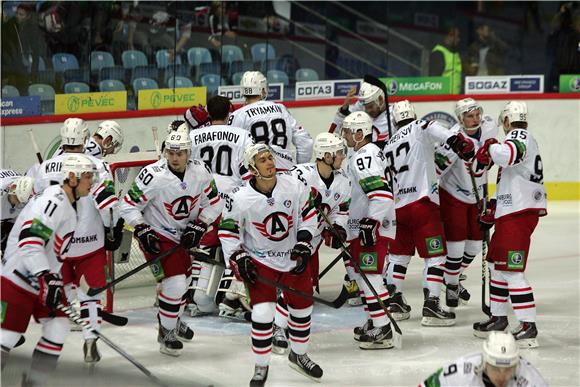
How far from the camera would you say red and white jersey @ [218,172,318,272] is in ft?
19.6

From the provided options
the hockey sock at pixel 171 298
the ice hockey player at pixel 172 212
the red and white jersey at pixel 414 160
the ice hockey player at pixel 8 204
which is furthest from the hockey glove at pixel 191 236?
the red and white jersey at pixel 414 160

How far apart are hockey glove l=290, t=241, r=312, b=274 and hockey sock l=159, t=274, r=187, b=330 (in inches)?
33.3

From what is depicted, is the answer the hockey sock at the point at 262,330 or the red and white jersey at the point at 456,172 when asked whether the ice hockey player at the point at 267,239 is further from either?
the red and white jersey at the point at 456,172

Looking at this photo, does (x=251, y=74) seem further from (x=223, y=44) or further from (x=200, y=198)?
(x=223, y=44)

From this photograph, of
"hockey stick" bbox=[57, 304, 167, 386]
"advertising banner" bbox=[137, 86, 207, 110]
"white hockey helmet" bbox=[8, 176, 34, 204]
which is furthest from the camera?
"advertising banner" bbox=[137, 86, 207, 110]

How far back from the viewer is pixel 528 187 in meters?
6.95

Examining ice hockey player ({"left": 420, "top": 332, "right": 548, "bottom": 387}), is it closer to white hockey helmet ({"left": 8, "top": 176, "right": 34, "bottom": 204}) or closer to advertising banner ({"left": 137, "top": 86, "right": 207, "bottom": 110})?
white hockey helmet ({"left": 8, "top": 176, "right": 34, "bottom": 204})

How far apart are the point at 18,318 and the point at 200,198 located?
4.90 feet

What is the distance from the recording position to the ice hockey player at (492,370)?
14.5 feet

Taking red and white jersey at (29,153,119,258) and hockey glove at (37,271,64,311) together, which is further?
red and white jersey at (29,153,119,258)

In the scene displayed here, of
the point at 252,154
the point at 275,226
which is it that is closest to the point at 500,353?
the point at 275,226

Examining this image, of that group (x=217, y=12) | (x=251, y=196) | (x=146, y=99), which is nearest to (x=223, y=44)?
(x=217, y=12)

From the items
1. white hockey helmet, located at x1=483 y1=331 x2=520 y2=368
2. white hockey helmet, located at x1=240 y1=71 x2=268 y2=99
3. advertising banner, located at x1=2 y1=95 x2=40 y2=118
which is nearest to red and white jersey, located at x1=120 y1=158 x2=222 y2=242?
white hockey helmet, located at x1=240 y1=71 x2=268 y2=99

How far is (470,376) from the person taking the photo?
448cm
